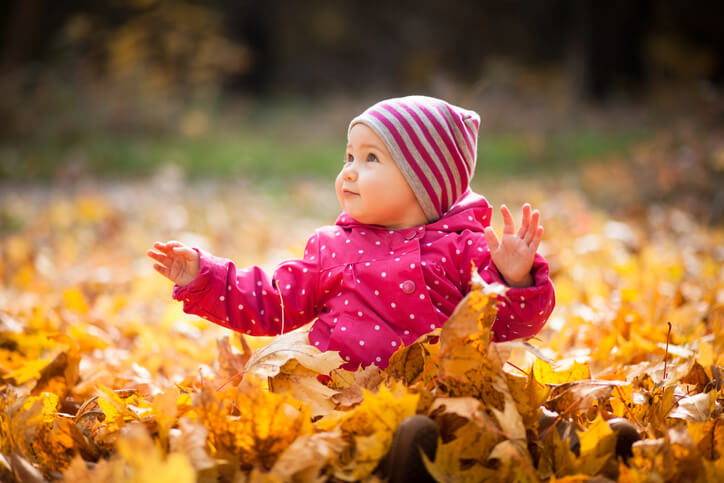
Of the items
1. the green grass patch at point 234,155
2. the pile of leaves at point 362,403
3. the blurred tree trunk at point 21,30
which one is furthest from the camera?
the blurred tree trunk at point 21,30

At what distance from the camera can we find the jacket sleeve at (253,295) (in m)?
1.53

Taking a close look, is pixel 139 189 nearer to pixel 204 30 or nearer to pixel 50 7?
pixel 204 30

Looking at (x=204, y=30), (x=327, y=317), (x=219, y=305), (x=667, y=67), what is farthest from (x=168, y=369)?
(x=667, y=67)

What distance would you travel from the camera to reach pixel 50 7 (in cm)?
1393

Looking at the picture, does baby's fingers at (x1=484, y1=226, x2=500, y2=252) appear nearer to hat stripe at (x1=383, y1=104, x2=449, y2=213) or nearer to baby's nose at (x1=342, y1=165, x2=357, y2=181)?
hat stripe at (x1=383, y1=104, x2=449, y2=213)

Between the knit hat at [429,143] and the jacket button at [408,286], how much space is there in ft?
0.71

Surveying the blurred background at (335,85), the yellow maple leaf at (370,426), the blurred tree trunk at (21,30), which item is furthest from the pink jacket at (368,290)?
the blurred tree trunk at (21,30)

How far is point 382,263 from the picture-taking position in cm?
152

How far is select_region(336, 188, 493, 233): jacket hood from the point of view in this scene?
5.18 feet

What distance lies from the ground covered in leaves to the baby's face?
0.36 m

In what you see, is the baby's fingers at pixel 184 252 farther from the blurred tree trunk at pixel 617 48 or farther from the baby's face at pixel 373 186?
the blurred tree trunk at pixel 617 48

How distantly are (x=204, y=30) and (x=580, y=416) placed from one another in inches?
535

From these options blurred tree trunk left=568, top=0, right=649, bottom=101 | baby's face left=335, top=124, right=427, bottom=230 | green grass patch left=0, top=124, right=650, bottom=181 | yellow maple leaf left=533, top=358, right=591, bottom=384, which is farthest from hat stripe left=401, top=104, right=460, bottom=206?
blurred tree trunk left=568, top=0, right=649, bottom=101

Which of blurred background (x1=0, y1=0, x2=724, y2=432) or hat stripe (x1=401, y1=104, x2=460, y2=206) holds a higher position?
hat stripe (x1=401, y1=104, x2=460, y2=206)
